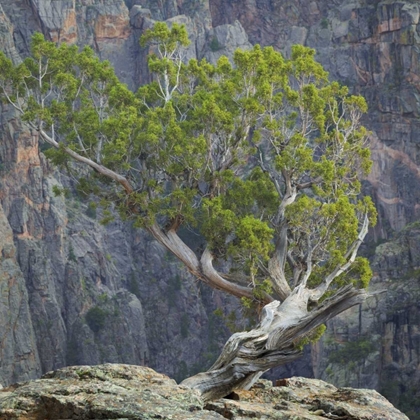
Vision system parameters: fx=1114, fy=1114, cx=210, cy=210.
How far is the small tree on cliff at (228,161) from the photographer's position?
32.5 metres

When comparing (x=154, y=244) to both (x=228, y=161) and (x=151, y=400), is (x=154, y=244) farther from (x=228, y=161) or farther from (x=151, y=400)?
(x=151, y=400)

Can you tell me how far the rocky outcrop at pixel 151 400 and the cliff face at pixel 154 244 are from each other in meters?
69.9

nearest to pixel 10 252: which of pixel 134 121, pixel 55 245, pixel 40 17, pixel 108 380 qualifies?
pixel 55 245

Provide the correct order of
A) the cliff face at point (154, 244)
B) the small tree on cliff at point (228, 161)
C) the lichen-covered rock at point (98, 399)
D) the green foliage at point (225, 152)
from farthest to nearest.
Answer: the cliff face at point (154, 244) → the green foliage at point (225, 152) → the small tree on cliff at point (228, 161) → the lichen-covered rock at point (98, 399)

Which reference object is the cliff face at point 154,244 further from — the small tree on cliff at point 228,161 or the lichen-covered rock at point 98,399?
the lichen-covered rock at point 98,399

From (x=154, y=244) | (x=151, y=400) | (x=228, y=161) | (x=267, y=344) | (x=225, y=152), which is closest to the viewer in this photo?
(x=151, y=400)

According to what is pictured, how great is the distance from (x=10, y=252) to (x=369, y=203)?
70.2m

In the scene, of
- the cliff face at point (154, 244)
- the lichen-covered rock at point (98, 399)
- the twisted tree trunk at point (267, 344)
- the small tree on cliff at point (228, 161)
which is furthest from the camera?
the cliff face at point (154, 244)

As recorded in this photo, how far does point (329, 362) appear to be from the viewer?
311ft

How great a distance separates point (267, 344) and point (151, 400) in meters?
8.36

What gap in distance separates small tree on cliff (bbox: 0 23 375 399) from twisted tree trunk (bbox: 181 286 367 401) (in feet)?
0.64

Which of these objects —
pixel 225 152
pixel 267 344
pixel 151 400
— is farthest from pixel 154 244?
pixel 151 400

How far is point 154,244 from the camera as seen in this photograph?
117562mm

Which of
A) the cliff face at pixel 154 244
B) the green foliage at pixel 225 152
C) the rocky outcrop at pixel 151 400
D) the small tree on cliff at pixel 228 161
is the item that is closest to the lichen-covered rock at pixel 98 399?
the rocky outcrop at pixel 151 400
